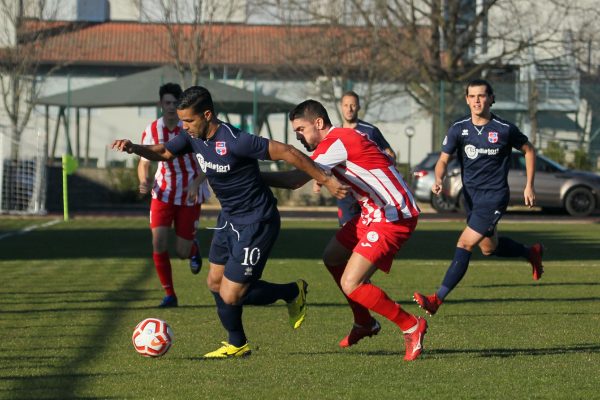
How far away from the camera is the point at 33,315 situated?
11.2 metres

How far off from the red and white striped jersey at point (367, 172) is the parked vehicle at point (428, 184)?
76.9 feet

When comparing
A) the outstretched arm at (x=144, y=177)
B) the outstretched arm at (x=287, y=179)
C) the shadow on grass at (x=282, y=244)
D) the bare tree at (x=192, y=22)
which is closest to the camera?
the outstretched arm at (x=287, y=179)

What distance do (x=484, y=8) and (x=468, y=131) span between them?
105ft

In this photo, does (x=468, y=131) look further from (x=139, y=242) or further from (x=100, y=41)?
(x=100, y=41)

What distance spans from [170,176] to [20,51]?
32.2 m

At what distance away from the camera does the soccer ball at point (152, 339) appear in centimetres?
847

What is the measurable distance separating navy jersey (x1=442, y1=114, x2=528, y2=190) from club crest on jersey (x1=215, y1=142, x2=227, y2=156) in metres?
3.75

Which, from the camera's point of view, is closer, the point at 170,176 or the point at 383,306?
the point at 383,306

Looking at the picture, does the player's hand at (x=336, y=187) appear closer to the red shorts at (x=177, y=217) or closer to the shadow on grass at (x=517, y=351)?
the shadow on grass at (x=517, y=351)

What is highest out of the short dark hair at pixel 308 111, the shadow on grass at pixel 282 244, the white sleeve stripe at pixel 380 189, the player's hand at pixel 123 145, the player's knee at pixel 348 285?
the short dark hair at pixel 308 111

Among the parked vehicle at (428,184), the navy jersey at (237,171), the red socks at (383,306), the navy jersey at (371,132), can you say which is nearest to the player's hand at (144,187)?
the navy jersey at (371,132)

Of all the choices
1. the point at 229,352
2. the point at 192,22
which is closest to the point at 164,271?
the point at 229,352

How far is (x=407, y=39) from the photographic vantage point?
1700 inches

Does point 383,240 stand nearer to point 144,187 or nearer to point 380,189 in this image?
point 380,189
